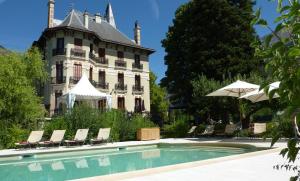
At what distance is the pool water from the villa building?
19.3 m

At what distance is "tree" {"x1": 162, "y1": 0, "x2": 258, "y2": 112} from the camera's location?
1035 inches

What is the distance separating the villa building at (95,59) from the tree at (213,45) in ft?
32.1

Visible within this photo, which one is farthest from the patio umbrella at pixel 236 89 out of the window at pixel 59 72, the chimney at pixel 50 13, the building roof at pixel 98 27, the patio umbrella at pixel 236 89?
the chimney at pixel 50 13

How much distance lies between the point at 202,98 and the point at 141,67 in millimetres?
19764

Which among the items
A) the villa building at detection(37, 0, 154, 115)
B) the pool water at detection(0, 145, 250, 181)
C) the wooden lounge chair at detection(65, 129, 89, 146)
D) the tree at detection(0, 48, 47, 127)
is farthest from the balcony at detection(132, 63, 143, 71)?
the pool water at detection(0, 145, 250, 181)

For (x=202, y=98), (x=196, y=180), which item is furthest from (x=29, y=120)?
(x=196, y=180)

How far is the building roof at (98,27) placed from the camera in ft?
115

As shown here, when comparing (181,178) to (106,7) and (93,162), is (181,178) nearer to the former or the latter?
(93,162)

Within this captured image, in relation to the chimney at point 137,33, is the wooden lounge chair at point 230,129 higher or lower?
lower

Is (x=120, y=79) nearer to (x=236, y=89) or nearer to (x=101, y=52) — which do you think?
(x=101, y=52)

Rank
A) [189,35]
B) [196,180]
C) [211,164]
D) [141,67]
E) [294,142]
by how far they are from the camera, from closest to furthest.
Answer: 1. [294,142]
2. [196,180]
3. [211,164]
4. [189,35]
5. [141,67]

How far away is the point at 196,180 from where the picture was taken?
20.6 feet

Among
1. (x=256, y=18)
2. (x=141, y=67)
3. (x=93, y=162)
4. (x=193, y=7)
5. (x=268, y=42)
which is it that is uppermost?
(x=193, y=7)

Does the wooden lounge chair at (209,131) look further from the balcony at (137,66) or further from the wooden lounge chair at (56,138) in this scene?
the balcony at (137,66)
